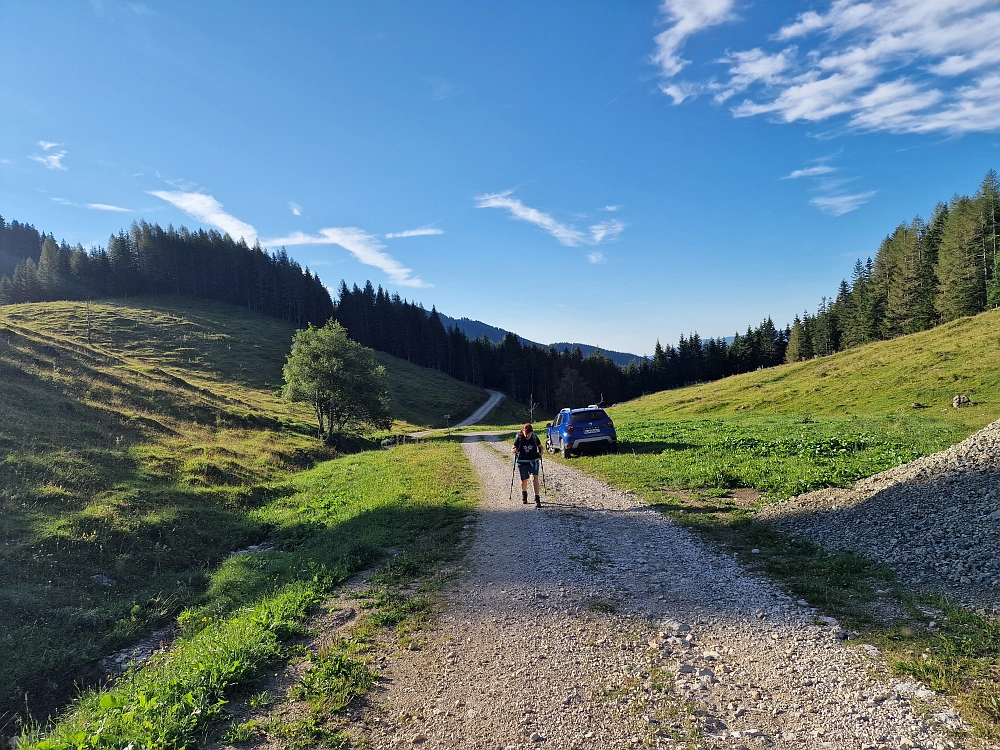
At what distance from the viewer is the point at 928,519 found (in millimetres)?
8516

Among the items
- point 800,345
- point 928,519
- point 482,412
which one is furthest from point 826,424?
point 800,345

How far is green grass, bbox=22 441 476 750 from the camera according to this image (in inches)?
183

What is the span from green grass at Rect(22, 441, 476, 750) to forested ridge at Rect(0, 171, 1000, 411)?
276ft

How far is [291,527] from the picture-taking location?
50.1 feet

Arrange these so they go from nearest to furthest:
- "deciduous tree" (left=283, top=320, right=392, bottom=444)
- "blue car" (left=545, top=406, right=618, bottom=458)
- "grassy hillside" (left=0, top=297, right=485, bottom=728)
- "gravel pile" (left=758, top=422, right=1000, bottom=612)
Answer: "gravel pile" (left=758, top=422, right=1000, bottom=612), "grassy hillside" (left=0, top=297, right=485, bottom=728), "blue car" (left=545, top=406, right=618, bottom=458), "deciduous tree" (left=283, top=320, right=392, bottom=444)

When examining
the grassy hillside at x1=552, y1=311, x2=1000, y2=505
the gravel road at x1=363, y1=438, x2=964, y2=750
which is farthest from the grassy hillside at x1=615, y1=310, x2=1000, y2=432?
the gravel road at x1=363, y1=438, x2=964, y2=750

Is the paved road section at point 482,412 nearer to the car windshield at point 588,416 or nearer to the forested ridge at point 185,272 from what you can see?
the car windshield at point 588,416

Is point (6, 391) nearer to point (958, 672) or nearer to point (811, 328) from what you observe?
point (958, 672)

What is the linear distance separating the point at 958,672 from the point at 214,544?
1669 centimetres

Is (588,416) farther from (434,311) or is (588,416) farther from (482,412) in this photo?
(434,311)

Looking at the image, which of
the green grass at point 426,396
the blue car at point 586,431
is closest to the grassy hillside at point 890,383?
the blue car at point 586,431

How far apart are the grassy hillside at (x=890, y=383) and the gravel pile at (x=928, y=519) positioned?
1625 centimetres

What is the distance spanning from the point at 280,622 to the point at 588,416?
57.4 ft

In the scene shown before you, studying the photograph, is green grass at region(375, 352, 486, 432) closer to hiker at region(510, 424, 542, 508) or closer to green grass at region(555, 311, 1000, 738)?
green grass at region(555, 311, 1000, 738)
